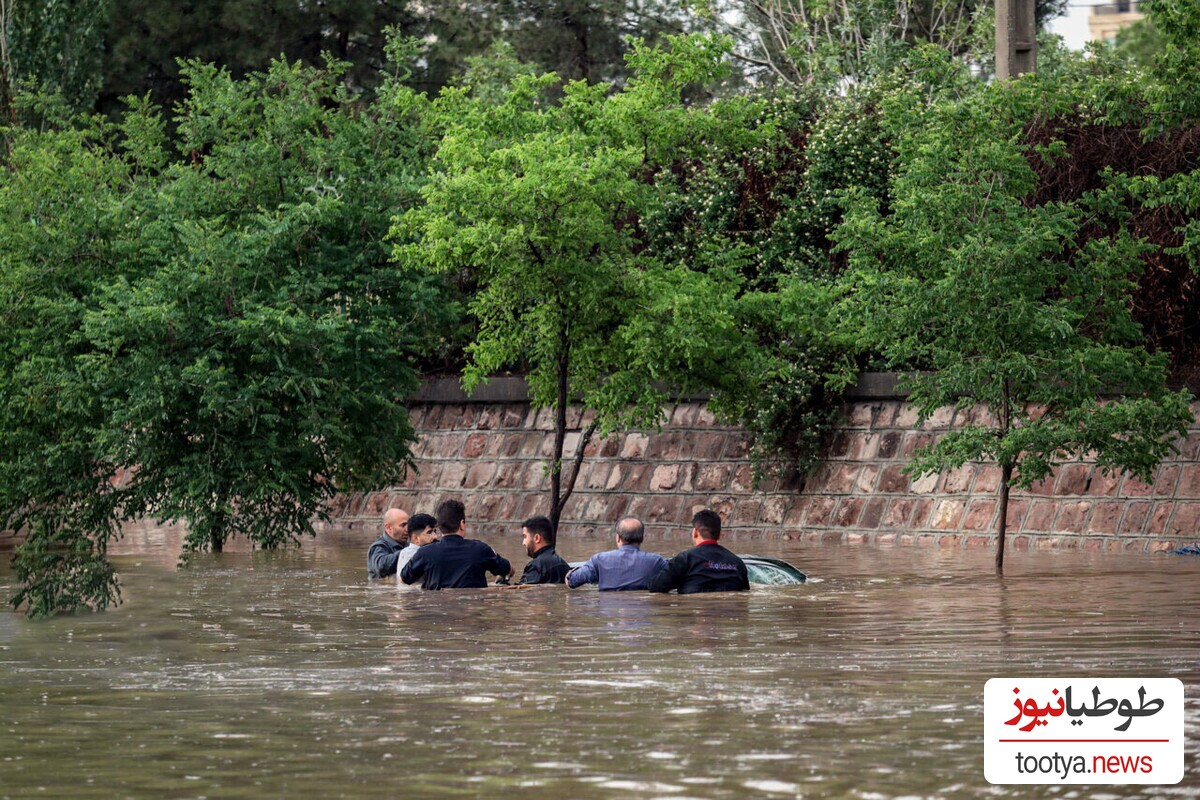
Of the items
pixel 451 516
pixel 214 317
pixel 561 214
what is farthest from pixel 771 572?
pixel 214 317

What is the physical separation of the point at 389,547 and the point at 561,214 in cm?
519

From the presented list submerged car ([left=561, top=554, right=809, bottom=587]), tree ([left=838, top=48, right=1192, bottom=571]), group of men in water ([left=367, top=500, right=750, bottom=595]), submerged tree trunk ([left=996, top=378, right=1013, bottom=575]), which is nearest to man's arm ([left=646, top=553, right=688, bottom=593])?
group of men in water ([left=367, top=500, right=750, bottom=595])

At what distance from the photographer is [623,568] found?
59.3ft

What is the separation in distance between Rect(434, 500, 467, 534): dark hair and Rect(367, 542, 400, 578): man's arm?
1.49 metres

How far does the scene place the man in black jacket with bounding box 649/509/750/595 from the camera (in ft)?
58.1

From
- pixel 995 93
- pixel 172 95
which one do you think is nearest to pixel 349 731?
pixel 995 93

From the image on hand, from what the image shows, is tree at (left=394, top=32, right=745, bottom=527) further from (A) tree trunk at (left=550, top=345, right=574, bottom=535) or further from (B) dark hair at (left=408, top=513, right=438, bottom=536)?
(B) dark hair at (left=408, top=513, right=438, bottom=536)

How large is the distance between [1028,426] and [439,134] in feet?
34.1

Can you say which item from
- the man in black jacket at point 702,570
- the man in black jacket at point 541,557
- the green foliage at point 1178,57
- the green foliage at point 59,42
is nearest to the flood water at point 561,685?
the man in black jacket at point 702,570

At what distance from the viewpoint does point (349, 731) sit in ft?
31.4

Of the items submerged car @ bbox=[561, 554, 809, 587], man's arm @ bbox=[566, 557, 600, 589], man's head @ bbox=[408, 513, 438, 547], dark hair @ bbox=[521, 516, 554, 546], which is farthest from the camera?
man's head @ bbox=[408, 513, 438, 547]

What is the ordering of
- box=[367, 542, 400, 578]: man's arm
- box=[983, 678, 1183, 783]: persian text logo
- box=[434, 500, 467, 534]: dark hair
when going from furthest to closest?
box=[367, 542, 400, 578]: man's arm
box=[434, 500, 467, 534]: dark hair
box=[983, 678, 1183, 783]: persian text logo

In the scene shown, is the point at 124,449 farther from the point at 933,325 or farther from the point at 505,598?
the point at 933,325

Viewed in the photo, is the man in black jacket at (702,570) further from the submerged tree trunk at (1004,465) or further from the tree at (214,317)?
the tree at (214,317)
